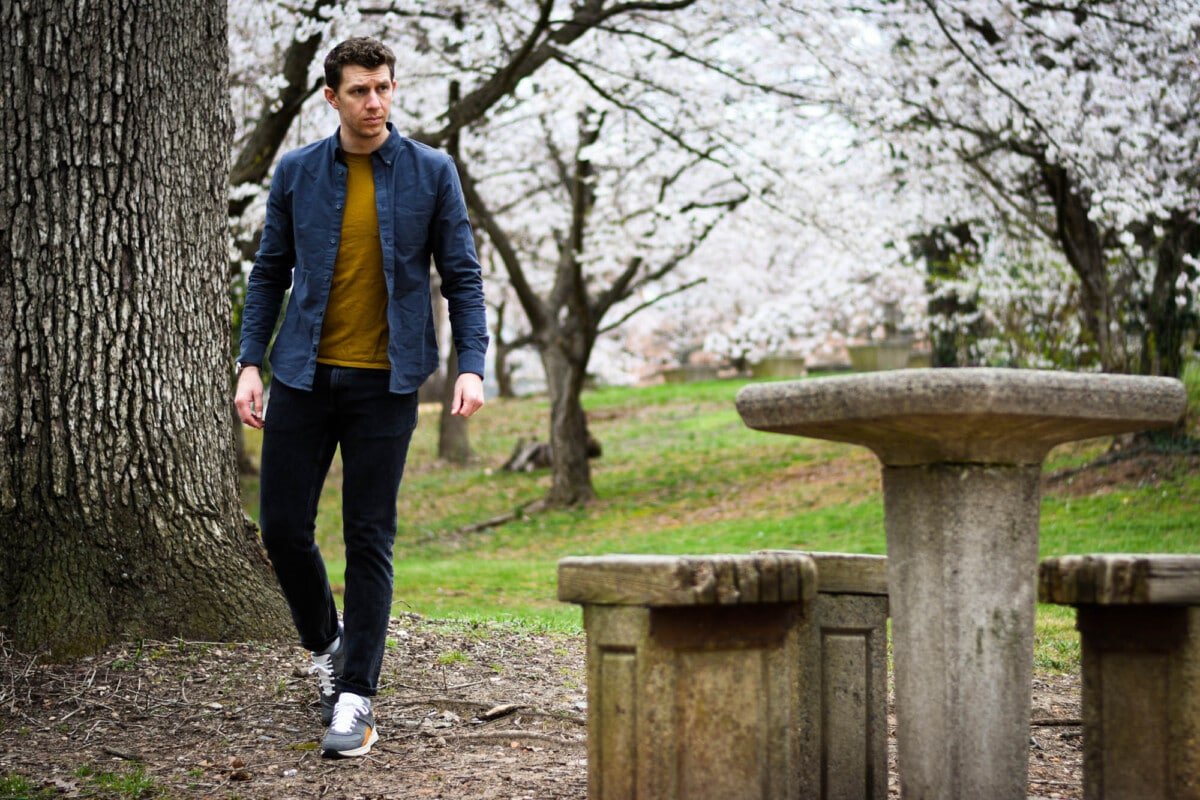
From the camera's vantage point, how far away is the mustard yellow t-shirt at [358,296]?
12.2ft

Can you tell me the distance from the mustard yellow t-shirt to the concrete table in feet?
4.39

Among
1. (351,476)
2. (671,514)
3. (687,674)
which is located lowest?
(671,514)

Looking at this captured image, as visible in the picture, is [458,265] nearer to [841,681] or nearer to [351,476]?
[351,476]

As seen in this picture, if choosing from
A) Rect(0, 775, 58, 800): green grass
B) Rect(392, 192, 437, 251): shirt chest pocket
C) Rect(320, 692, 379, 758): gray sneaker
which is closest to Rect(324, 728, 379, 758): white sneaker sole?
Rect(320, 692, 379, 758): gray sneaker

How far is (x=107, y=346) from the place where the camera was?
181 inches

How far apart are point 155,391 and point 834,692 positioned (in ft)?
9.30

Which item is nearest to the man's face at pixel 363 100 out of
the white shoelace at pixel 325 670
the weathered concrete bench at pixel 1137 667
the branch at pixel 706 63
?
the white shoelace at pixel 325 670

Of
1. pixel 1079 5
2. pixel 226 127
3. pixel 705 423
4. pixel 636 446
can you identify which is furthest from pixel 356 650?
pixel 705 423

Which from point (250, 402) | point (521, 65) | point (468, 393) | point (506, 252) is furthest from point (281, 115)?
point (468, 393)

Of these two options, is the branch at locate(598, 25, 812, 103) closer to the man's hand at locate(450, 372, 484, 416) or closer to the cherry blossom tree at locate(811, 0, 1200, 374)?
the cherry blossom tree at locate(811, 0, 1200, 374)

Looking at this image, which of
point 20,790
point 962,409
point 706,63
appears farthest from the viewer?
point 706,63

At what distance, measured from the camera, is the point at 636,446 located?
2128 cm

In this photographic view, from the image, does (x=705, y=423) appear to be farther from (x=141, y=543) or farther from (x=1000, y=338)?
(x=141, y=543)

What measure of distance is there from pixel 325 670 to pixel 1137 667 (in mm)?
2503
